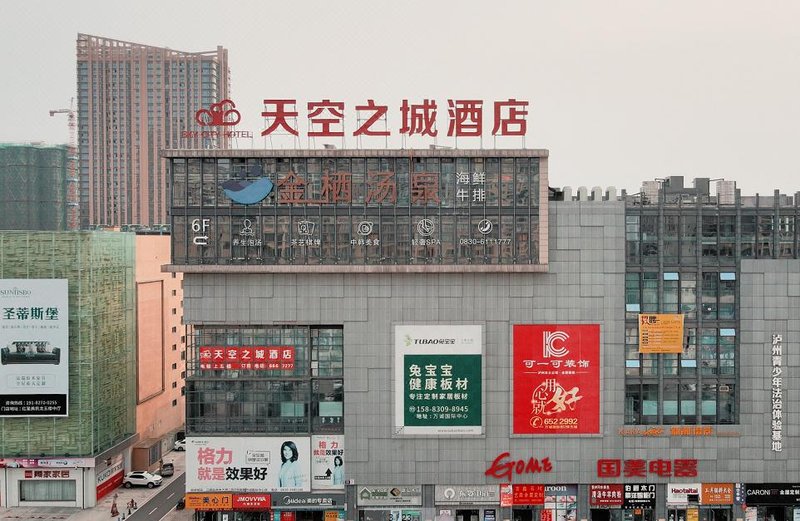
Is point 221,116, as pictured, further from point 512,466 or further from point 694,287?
point 694,287

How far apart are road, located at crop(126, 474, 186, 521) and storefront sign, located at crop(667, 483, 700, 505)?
125ft

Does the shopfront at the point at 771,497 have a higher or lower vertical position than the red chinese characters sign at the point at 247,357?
lower

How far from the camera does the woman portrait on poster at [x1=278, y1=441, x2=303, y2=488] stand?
175 ft

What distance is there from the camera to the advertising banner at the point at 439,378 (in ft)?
174

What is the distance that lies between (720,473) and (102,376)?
157ft

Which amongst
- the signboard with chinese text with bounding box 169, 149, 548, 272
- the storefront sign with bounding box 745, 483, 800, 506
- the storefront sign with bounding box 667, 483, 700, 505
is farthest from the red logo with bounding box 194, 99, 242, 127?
the storefront sign with bounding box 745, 483, 800, 506

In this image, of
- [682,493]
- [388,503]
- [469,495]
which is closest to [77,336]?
[388,503]

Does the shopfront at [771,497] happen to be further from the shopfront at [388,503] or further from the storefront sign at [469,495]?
the shopfront at [388,503]

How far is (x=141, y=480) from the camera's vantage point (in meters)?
65.5

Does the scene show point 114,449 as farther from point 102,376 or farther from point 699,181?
point 699,181

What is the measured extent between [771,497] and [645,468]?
9.41 metres

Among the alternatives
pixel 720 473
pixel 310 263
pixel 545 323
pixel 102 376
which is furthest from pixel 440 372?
pixel 102 376

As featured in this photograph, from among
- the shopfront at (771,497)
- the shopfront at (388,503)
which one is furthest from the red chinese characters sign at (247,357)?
the shopfront at (771,497)

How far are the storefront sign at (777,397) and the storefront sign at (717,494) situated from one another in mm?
4293
